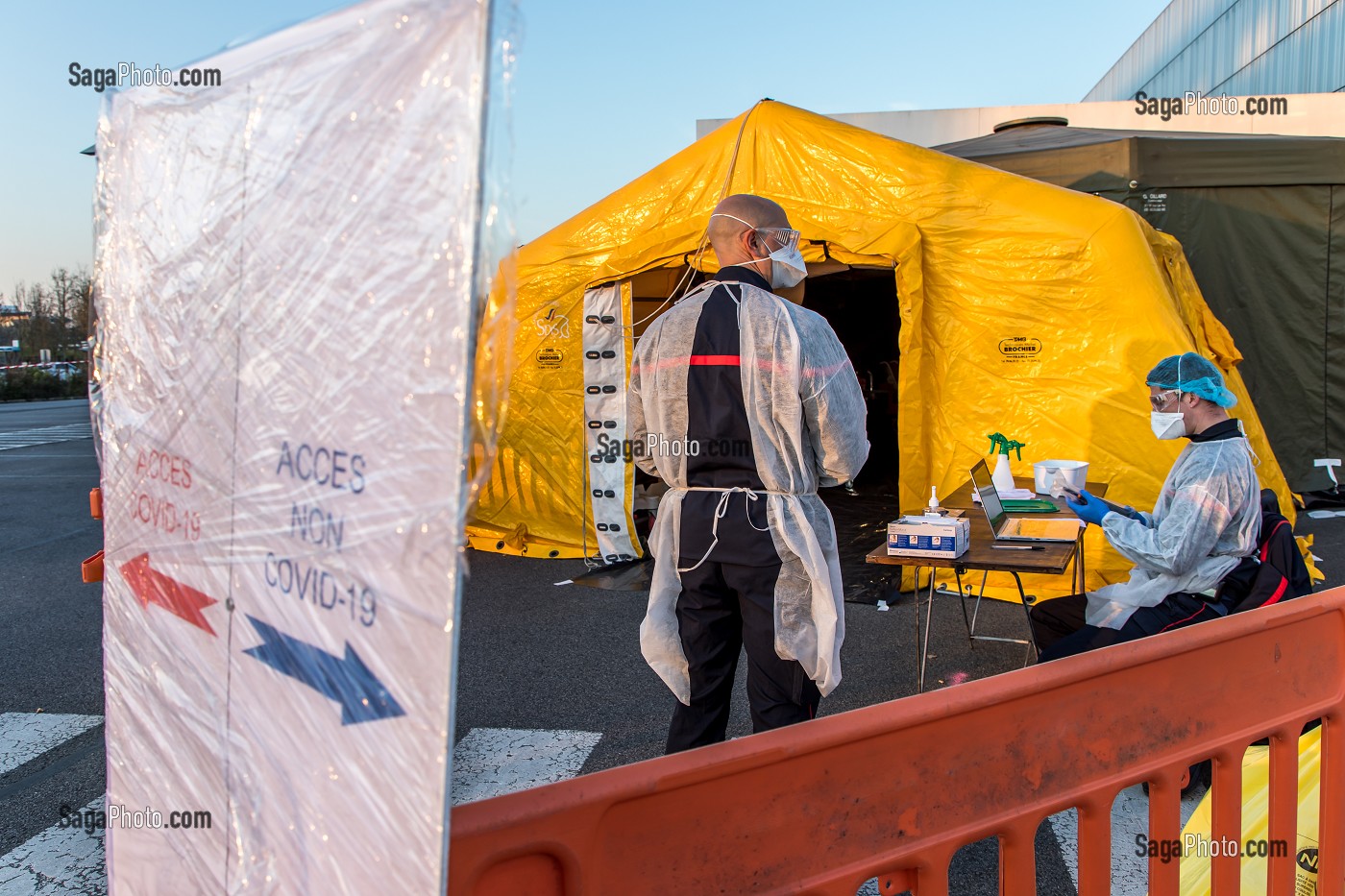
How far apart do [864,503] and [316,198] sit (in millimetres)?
10140

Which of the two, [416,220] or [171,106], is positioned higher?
[171,106]

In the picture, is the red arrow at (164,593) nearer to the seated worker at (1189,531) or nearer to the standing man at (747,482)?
the standing man at (747,482)

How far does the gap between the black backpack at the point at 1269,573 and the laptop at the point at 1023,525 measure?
636 mm

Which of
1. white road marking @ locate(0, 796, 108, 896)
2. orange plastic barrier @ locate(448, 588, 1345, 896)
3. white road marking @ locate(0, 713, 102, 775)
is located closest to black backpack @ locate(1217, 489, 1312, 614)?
orange plastic barrier @ locate(448, 588, 1345, 896)

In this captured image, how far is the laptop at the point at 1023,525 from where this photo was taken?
4102 mm

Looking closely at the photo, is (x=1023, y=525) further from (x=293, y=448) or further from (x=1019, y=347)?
(x=293, y=448)

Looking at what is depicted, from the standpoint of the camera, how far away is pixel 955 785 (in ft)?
5.31

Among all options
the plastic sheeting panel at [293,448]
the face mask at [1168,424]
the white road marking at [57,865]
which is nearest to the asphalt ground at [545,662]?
the white road marking at [57,865]

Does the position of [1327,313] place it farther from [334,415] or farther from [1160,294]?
[334,415]

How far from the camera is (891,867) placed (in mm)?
1567

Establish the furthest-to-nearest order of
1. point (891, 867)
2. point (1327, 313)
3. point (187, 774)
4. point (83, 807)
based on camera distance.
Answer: point (1327, 313) < point (83, 807) < point (891, 867) < point (187, 774)

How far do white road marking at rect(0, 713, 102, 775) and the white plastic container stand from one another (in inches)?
183

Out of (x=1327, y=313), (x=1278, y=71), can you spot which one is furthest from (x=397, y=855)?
(x=1278, y=71)

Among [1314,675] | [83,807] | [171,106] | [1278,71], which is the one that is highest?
[1278,71]
